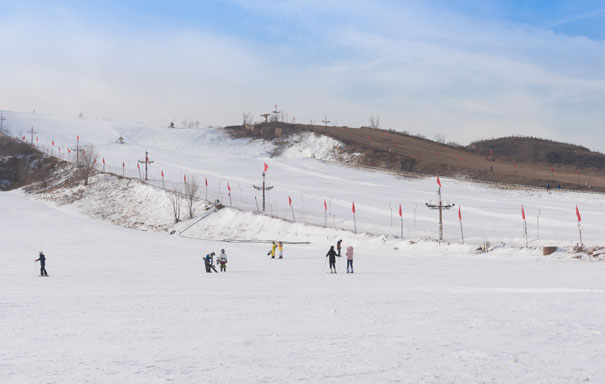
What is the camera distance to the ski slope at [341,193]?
154ft

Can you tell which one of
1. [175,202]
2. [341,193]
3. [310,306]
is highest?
[341,193]

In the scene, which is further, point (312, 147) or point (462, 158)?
point (312, 147)

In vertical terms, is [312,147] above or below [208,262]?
above

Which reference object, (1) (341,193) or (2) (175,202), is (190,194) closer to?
(2) (175,202)

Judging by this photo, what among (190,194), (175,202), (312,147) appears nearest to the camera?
(190,194)

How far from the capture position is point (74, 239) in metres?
54.2

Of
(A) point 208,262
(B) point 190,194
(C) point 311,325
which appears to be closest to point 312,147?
(B) point 190,194

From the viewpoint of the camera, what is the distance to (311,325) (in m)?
13.2

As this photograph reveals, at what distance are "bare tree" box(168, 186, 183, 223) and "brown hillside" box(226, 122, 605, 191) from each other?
41.6 m

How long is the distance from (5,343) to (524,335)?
11.1 m

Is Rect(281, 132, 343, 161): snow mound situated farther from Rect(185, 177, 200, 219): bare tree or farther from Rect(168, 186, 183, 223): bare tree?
Rect(168, 186, 183, 223): bare tree

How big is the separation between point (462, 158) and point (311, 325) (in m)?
93.4

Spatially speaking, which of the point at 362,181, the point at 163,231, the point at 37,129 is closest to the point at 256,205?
the point at 163,231

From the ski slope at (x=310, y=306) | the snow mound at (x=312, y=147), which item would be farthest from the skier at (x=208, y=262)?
the snow mound at (x=312, y=147)
